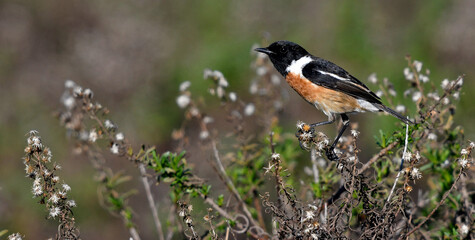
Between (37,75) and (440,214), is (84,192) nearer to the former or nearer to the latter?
(37,75)

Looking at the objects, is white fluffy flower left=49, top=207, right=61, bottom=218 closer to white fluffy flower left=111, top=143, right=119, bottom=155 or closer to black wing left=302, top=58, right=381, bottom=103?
white fluffy flower left=111, top=143, right=119, bottom=155

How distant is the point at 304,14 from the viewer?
988 cm

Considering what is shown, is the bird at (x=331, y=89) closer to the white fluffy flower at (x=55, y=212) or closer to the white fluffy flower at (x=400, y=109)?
the white fluffy flower at (x=400, y=109)

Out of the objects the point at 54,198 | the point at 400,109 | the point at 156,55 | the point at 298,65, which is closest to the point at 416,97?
the point at 400,109

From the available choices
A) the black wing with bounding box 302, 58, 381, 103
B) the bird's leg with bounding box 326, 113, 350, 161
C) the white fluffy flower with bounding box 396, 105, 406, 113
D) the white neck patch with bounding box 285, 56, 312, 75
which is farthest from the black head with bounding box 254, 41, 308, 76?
the white fluffy flower with bounding box 396, 105, 406, 113

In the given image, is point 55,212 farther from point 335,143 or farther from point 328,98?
point 328,98

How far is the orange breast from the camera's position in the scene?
181 inches

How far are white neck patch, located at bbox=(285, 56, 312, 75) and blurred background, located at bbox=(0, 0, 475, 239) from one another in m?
1.75

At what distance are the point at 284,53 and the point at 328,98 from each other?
598mm

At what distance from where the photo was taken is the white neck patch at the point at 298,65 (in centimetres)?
474

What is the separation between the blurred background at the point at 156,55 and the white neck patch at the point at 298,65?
175cm

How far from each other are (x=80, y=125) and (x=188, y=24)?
5.96 metres

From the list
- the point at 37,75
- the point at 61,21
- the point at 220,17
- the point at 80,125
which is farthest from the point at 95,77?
the point at 80,125

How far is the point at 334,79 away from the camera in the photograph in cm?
461
